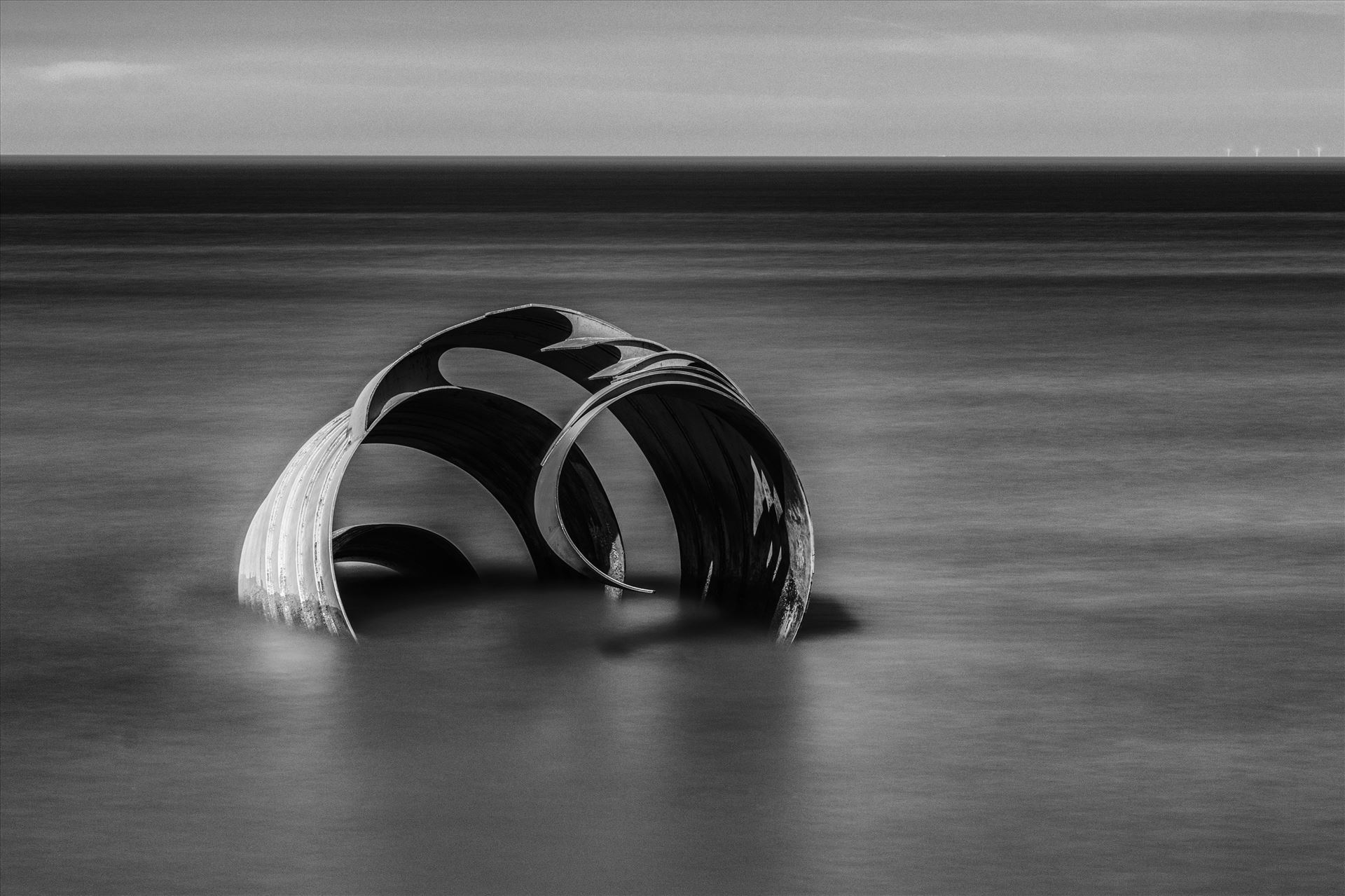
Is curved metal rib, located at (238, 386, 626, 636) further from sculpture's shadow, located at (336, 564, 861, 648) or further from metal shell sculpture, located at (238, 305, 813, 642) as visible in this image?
sculpture's shadow, located at (336, 564, 861, 648)

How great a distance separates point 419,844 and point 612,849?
2.37 feet

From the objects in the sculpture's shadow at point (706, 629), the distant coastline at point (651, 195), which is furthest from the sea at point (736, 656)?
the distant coastline at point (651, 195)

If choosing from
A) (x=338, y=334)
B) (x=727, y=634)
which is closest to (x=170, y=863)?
(x=727, y=634)

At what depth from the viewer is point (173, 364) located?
1986 centimetres

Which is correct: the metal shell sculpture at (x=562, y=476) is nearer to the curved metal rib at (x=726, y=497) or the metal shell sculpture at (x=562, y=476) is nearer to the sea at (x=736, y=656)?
the curved metal rib at (x=726, y=497)

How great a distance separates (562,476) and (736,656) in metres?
1.92

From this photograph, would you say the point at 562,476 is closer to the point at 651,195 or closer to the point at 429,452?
the point at 429,452

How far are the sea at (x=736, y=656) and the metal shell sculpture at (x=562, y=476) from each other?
0.93 feet

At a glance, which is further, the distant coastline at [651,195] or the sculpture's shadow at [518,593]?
the distant coastline at [651,195]

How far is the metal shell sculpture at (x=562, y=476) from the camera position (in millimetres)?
7676

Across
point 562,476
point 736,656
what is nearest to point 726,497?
point 736,656

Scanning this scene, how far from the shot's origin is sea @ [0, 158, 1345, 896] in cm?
587

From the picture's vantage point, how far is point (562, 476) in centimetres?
928

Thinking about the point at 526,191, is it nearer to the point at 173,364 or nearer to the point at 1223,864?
the point at 173,364
